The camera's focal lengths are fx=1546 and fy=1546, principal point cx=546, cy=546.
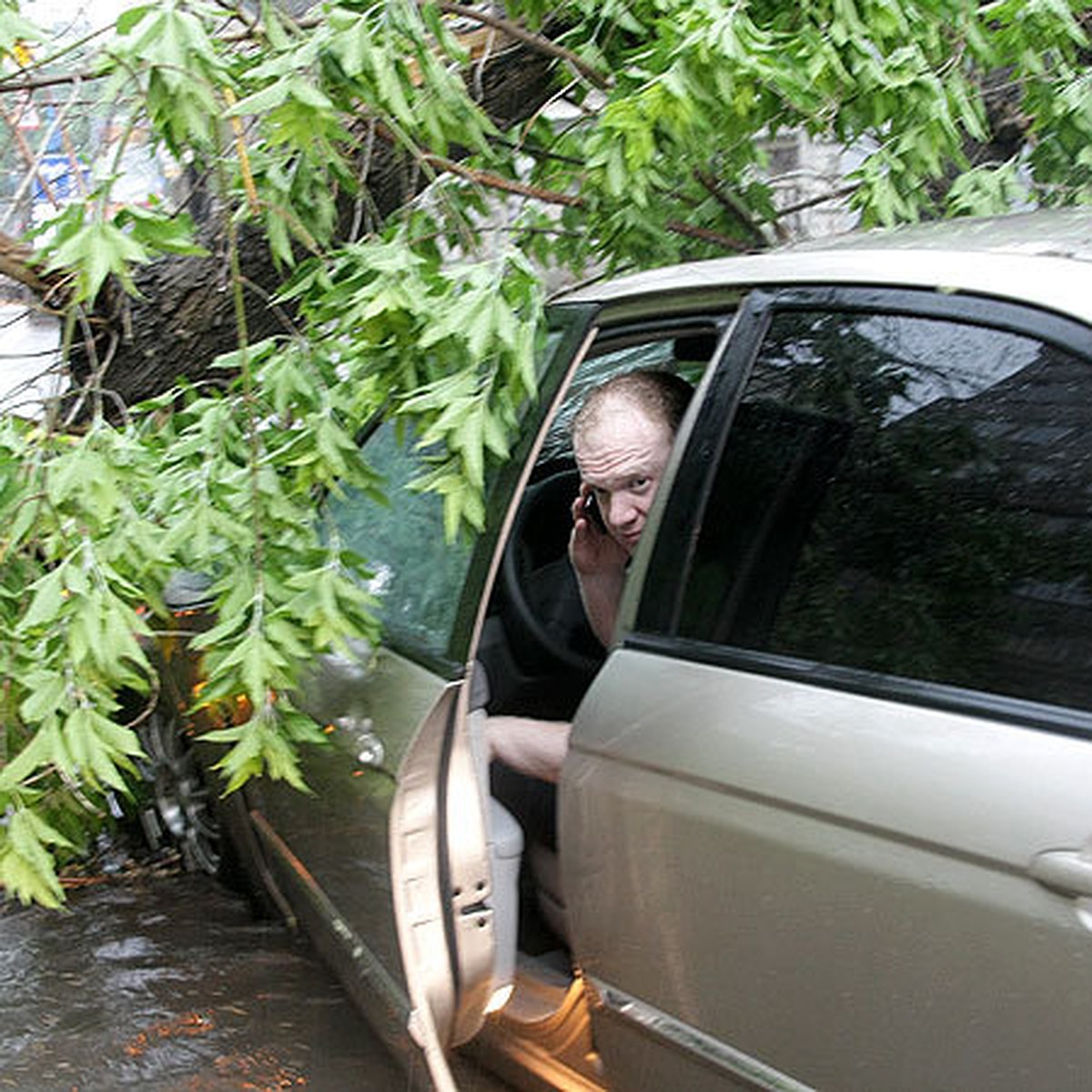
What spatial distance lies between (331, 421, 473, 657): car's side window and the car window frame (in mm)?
404

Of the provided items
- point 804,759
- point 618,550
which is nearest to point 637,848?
point 804,759

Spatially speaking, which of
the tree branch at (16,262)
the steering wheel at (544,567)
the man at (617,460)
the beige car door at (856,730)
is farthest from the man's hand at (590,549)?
the tree branch at (16,262)

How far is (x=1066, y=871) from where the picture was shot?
1762mm

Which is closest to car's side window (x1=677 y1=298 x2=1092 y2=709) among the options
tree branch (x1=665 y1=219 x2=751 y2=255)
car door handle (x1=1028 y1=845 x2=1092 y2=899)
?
car door handle (x1=1028 y1=845 x2=1092 y2=899)

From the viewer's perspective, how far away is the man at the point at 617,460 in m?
3.02

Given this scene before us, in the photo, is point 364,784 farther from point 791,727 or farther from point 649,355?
point 649,355

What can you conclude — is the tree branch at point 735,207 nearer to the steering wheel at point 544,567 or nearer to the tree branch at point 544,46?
the tree branch at point 544,46

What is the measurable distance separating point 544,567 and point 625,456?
0.98m

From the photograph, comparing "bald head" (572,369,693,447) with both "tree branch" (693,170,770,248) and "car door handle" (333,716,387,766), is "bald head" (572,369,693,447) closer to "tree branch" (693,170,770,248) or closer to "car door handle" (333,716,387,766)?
"car door handle" (333,716,387,766)

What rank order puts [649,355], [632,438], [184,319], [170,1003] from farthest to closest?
[184,319] → [170,1003] → [649,355] → [632,438]

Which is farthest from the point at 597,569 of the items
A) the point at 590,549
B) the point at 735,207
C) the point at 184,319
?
the point at 184,319

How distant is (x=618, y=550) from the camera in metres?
3.43

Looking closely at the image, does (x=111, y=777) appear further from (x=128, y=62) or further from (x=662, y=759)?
(x=128, y=62)

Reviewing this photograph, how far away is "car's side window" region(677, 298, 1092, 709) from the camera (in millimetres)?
1972
